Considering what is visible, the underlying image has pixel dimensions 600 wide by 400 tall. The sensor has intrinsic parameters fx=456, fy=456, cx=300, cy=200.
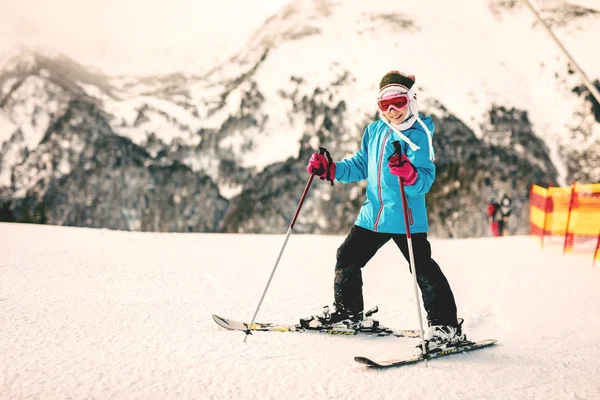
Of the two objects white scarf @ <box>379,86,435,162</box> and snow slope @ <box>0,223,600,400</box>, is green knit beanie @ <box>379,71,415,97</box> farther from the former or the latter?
snow slope @ <box>0,223,600,400</box>

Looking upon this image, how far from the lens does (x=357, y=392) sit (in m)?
1.99

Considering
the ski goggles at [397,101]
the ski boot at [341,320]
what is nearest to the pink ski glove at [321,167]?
the ski goggles at [397,101]

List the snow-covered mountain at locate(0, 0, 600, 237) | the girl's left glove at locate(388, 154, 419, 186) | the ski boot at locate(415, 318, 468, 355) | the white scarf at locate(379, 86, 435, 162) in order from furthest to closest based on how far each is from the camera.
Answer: the snow-covered mountain at locate(0, 0, 600, 237), the white scarf at locate(379, 86, 435, 162), the ski boot at locate(415, 318, 468, 355), the girl's left glove at locate(388, 154, 419, 186)

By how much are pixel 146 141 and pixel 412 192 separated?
26770mm

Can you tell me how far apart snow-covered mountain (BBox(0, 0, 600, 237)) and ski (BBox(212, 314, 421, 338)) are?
1989cm

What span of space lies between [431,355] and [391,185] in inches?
39.1

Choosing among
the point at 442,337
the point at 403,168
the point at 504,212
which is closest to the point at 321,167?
the point at 403,168

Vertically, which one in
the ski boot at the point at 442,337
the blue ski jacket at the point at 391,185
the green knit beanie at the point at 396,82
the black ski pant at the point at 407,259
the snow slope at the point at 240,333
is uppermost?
the green knit beanie at the point at 396,82

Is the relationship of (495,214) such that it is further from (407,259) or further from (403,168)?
(403,168)

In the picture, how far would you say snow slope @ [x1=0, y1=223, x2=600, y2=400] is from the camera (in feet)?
6.63

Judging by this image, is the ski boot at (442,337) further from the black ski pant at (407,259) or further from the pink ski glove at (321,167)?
the pink ski glove at (321,167)

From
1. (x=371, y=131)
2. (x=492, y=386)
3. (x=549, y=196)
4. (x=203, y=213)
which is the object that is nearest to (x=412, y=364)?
(x=492, y=386)

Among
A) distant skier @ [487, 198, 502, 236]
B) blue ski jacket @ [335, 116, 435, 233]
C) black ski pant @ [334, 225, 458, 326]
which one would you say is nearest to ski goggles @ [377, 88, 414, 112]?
blue ski jacket @ [335, 116, 435, 233]

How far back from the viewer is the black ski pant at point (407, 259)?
2674mm
